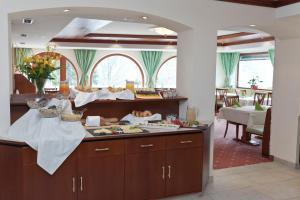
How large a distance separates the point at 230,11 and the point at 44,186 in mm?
3064

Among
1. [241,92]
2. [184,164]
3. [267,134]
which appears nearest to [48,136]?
[184,164]

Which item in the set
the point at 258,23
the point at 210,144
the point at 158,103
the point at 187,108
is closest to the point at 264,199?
the point at 210,144

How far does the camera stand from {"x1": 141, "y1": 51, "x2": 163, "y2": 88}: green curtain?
12.5m

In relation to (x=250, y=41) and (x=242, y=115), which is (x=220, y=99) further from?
(x=242, y=115)

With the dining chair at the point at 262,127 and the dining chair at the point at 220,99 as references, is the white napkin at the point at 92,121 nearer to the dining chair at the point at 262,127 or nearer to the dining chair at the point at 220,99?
the dining chair at the point at 262,127

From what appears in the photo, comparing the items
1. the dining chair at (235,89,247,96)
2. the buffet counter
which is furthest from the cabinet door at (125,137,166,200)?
the dining chair at (235,89,247,96)

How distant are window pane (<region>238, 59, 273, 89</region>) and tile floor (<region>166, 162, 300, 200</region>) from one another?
22.7 feet

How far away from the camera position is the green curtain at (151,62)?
12.5 metres

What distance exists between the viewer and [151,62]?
12594mm

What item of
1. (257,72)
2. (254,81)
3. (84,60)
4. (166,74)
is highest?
(84,60)

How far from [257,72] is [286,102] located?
23.7 feet

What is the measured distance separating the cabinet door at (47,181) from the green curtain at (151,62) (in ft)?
31.9

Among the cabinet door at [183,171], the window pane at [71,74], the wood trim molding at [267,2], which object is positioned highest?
the wood trim molding at [267,2]

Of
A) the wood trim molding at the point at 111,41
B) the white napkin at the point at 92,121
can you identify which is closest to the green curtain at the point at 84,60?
the wood trim molding at the point at 111,41
